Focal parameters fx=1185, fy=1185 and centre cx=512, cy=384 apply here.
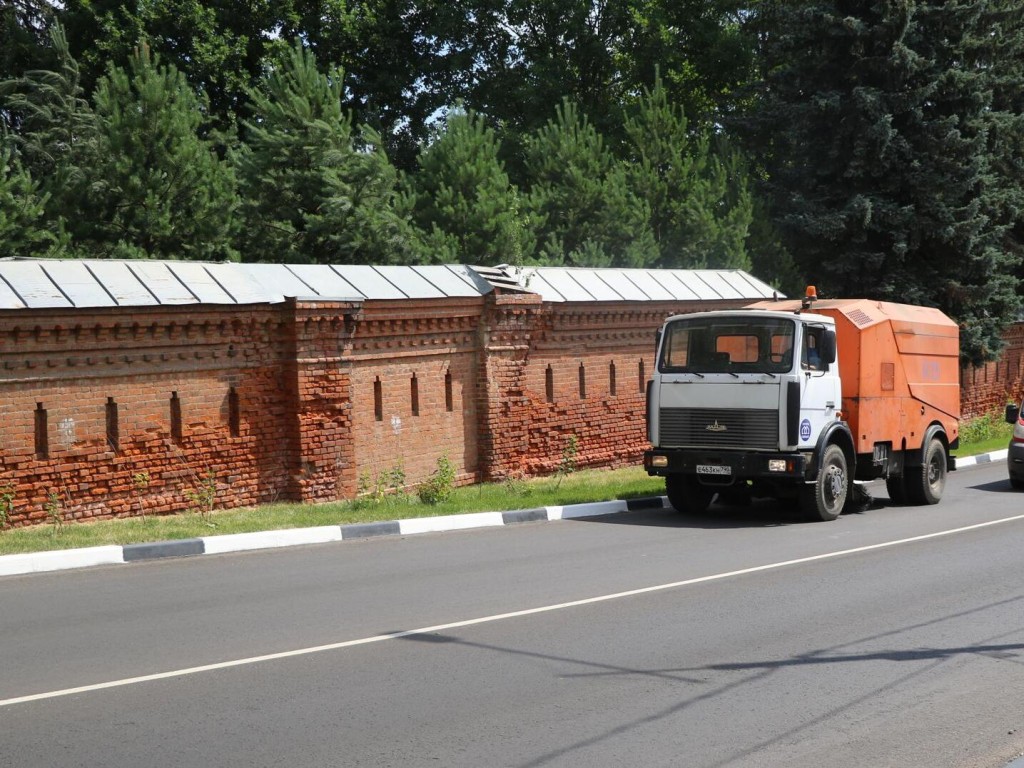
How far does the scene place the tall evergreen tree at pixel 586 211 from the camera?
32688 millimetres

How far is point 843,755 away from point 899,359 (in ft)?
38.1

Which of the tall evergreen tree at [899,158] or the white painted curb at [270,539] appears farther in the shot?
the tall evergreen tree at [899,158]

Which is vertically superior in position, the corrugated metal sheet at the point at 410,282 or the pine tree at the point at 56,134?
the pine tree at the point at 56,134

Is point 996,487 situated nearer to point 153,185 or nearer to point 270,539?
point 270,539

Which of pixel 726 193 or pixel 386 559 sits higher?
pixel 726 193

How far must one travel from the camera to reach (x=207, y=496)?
49.5ft

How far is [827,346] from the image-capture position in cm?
A: 1476

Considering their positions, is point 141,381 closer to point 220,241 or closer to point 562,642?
point 562,642

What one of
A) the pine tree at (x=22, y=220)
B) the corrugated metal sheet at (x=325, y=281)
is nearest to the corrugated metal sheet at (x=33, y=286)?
the corrugated metal sheet at (x=325, y=281)

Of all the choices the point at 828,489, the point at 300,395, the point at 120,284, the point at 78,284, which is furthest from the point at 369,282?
the point at 828,489

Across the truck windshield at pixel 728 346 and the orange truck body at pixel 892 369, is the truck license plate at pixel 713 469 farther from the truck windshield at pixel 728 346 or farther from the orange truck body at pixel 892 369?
the orange truck body at pixel 892 369

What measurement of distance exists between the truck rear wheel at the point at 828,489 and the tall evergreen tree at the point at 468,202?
14.9 meters

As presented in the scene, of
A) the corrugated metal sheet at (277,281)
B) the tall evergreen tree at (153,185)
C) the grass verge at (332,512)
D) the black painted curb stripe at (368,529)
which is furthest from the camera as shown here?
the tall evergreen tree at (153,185)

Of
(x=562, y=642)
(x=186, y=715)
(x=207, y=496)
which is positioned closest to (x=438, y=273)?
(x=207, y=496)
